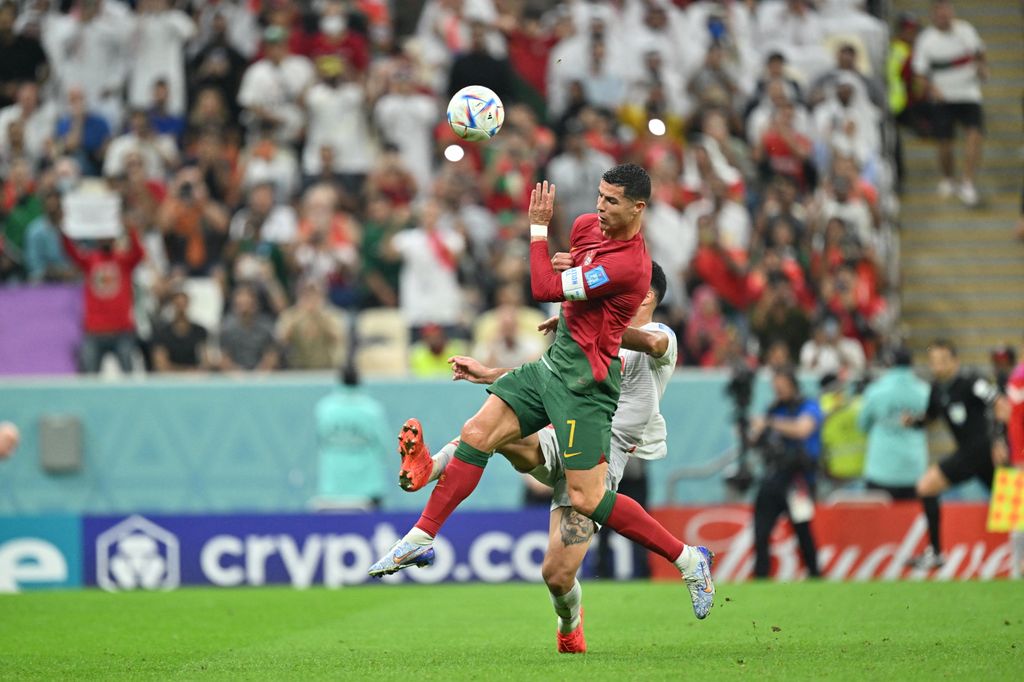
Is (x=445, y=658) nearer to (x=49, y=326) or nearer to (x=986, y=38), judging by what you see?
(x=49, y=326)

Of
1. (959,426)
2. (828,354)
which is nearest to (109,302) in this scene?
(828,354)

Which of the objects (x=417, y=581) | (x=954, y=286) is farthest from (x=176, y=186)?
(x=954, y=286)

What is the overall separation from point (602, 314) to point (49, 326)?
11469 millimetres

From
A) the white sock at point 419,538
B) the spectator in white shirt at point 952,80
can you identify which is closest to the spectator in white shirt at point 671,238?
the spectator in white shirt at point 952,80

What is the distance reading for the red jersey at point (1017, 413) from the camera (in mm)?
15562

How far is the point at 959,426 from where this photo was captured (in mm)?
16359

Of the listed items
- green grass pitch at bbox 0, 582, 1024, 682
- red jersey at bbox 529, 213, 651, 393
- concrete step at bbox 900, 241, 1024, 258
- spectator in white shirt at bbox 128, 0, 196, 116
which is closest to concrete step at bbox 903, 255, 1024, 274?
concrete step at bbox 900, 241, 1024, 258

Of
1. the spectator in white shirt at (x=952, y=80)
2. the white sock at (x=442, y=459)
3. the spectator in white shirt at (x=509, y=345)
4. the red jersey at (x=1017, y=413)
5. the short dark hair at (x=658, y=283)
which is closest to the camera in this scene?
the white sock at (x=442, y=459)

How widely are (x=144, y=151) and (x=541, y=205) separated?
485 inches

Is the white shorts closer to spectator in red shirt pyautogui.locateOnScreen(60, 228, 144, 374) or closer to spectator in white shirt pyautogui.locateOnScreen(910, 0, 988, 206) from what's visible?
spectator in red shirt pyautogui.locateOnScreen(60, 228, 144, 374)

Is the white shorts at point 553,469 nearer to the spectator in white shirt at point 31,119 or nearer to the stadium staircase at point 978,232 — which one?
the stadium staircase at point 978,232

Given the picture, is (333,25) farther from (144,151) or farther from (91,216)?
(91,216)

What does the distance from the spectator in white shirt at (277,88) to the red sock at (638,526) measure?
12250 millimetres

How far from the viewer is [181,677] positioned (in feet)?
27.8
